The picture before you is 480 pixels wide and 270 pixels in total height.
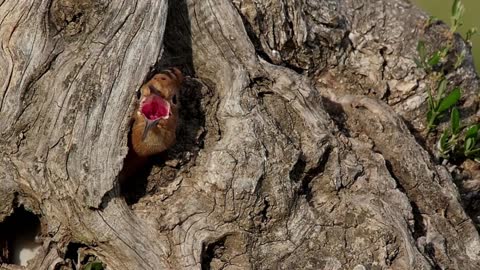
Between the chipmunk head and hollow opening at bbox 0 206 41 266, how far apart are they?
987 millimetres

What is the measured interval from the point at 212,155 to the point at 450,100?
193 cm

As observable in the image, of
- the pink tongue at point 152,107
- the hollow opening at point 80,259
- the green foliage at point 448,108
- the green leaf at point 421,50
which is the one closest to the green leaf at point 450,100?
the green foliage at point 448,108

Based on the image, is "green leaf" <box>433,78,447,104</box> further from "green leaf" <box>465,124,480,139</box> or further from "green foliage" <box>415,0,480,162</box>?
"green leaf" <box>465,124,480,139</box>

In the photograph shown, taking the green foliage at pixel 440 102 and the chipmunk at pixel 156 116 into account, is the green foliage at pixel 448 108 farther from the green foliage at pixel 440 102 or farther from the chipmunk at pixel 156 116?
the chipmunk at pixel 156 116

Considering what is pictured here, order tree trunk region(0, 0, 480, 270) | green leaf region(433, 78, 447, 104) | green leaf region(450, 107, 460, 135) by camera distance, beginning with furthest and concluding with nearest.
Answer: green leaf region(433, 78, 447, 104)
green leaf region(450, 107, 460, 135)
tree trunk region(0, 0, 480, 270)

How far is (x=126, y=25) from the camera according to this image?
420 cm

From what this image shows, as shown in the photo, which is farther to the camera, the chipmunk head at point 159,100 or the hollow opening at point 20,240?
the hollow opening at point 20,240

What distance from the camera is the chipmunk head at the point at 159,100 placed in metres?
4.13

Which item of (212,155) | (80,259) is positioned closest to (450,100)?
(212,155)

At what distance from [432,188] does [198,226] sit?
1.68 meters

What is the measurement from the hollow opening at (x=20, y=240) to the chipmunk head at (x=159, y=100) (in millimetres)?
987

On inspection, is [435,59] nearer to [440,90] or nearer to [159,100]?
[440,90]

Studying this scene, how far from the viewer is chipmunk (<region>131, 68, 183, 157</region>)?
414 centimetres

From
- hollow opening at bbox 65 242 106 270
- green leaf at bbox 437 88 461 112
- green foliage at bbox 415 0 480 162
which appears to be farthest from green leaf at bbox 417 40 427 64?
hollow opening at bbox 65 242 106 270
